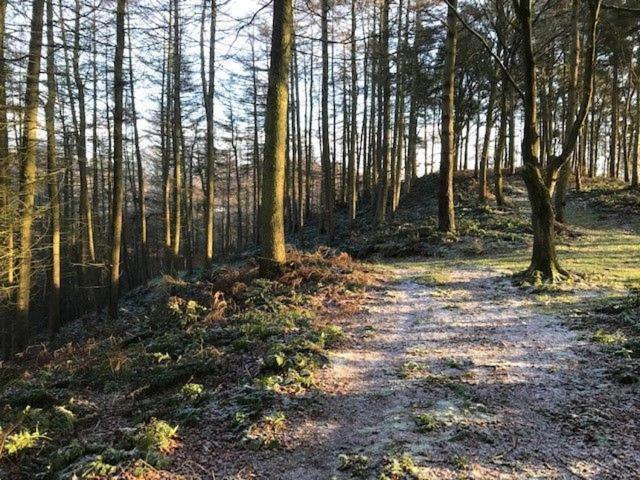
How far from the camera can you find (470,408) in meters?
4.21

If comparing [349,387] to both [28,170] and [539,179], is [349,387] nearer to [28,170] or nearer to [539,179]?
[539,179]

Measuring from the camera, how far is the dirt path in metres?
3.45

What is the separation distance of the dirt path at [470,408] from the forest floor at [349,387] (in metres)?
0.02

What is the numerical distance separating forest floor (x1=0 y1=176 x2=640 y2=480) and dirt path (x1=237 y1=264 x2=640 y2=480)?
2 centimetres

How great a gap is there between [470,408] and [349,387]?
1.23 meters

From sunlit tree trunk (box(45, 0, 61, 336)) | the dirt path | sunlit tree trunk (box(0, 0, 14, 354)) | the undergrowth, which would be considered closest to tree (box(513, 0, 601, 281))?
the dirt path

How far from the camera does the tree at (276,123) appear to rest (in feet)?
28.4

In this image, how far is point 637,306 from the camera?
653cm

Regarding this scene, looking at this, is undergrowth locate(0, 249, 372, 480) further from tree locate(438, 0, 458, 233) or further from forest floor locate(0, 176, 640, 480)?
tree locate(438, 0, 458, 233)

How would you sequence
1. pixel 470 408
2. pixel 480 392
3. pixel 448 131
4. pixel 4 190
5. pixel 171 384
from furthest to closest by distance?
pixel 448 131, pixel 4 190, pixel 171 384, pixel 480 392, pixel 470 408

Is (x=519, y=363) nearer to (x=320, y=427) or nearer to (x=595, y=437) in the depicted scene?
(x=595, y=437)

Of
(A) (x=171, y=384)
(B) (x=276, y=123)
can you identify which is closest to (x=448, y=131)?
(B) (x=276, y=123)

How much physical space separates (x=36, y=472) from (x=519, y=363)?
472cm

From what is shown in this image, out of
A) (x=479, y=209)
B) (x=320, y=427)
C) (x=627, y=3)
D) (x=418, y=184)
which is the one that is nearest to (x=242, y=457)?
(x=320, y=427)
